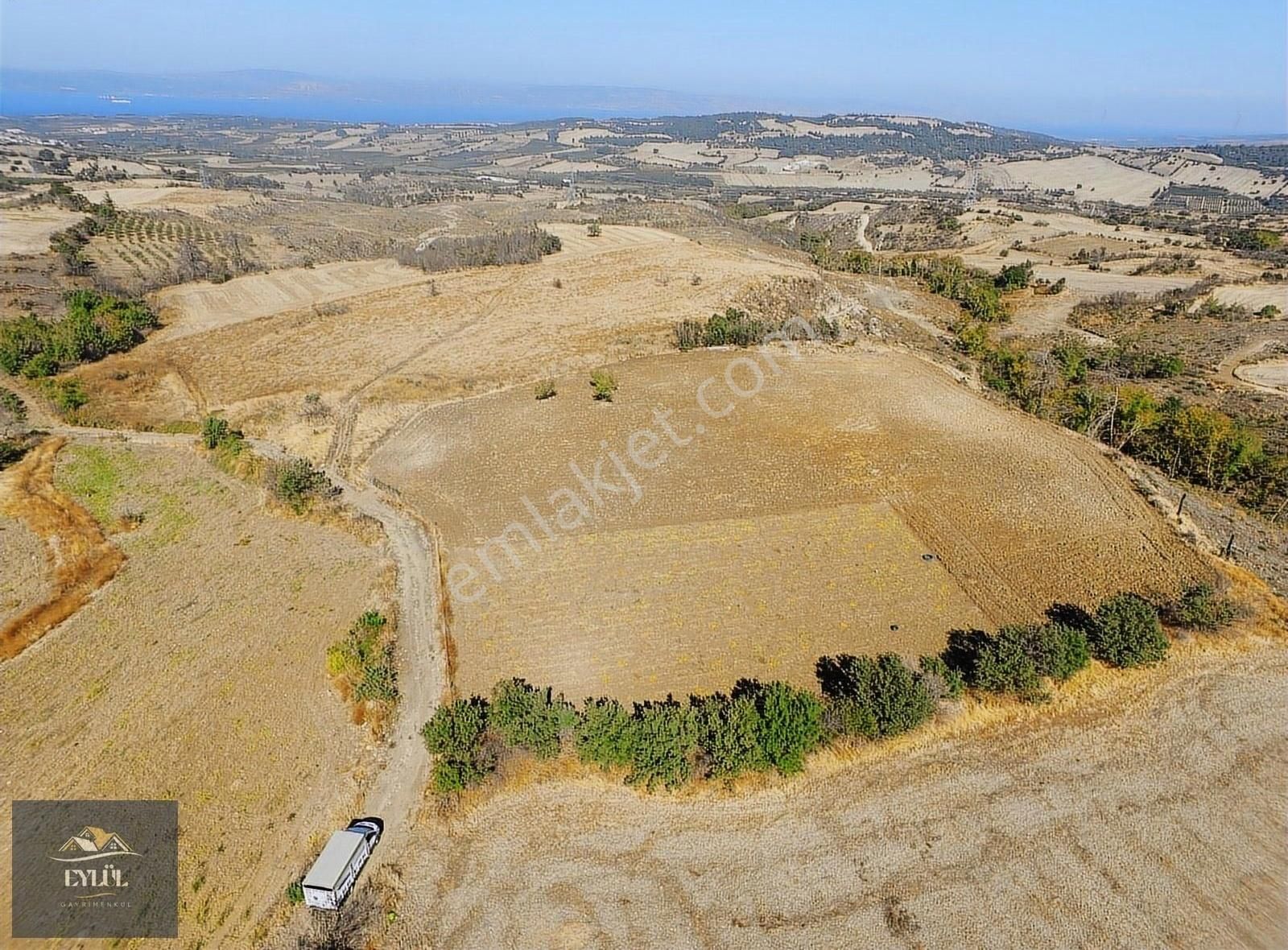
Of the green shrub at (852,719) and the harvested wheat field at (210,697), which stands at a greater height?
the green shrub at (852,719)

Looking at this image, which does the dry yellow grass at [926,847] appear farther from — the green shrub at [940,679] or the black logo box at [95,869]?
the black logo box at [95,869]

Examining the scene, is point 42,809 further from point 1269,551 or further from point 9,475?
point 1269,551

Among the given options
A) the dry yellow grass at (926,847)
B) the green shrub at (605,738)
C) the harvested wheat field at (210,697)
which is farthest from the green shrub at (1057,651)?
the harvested wheat field at (210,697)

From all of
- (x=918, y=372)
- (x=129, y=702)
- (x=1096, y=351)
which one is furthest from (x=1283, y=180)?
(x=129, y=702)

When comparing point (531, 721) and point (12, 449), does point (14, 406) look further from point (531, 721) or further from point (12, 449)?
point (531, 721)

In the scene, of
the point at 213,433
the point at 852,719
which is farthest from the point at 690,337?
the point at 852,719

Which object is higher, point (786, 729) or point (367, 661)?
point (786, 729)

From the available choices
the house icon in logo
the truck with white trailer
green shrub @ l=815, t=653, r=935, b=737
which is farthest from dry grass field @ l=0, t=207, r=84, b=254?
green shrub @ l=815, t=653, r=935, b=737
